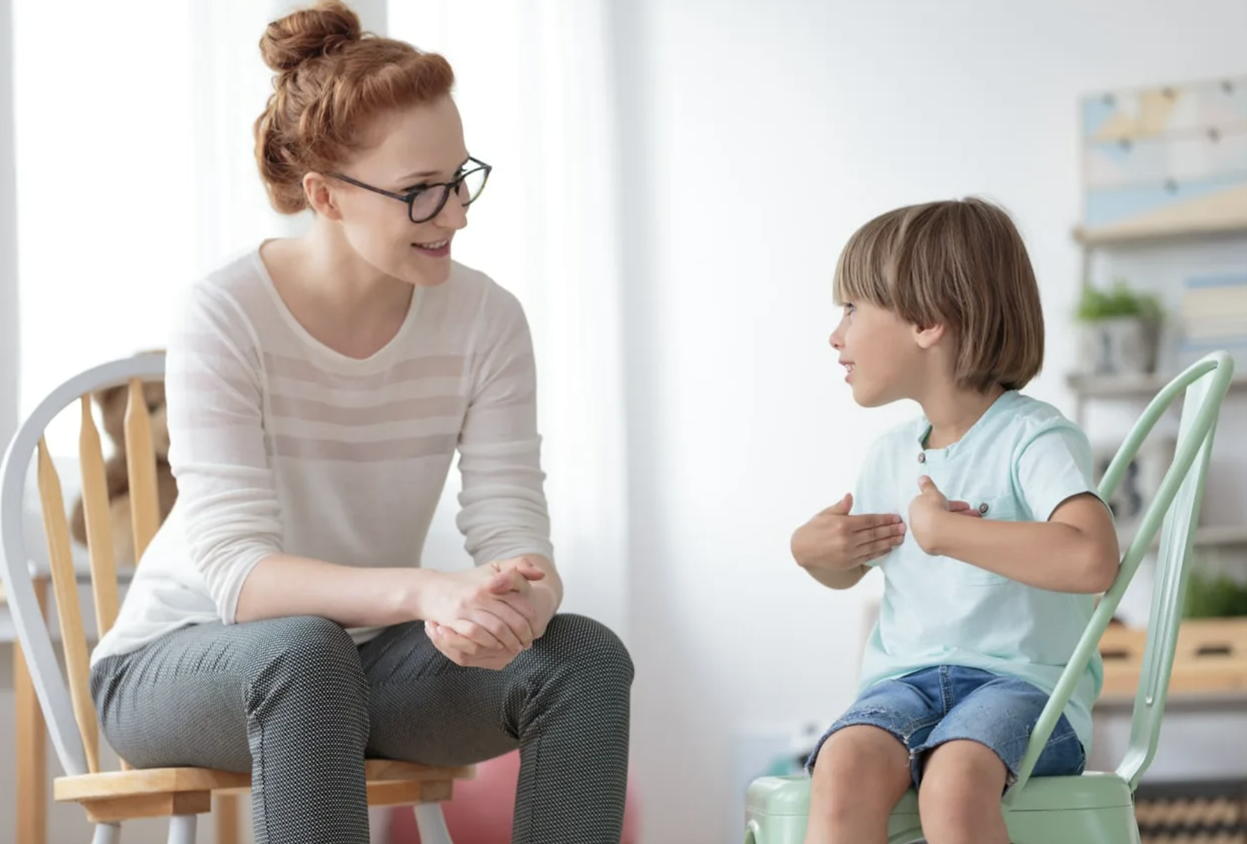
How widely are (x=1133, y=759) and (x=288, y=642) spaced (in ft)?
2.49

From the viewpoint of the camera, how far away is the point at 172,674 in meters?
1.34

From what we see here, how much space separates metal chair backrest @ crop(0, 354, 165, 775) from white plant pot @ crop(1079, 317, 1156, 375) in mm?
2149

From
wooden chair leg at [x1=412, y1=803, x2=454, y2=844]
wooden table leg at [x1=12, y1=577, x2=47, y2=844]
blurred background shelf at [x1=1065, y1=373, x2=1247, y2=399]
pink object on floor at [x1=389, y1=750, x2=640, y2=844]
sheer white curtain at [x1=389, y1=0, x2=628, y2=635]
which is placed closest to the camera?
wooden chair leg at [x1=412, y1=803, x2=454, y2=844]

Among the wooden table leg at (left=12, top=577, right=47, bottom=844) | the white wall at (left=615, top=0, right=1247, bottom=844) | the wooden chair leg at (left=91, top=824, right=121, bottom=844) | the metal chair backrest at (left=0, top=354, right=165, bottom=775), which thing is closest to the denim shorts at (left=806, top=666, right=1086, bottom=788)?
the wooden chair leg at (left=91, top=824, right=121, bottom=844)

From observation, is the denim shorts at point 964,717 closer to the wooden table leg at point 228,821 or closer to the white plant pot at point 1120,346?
the wooden table leg at point 228,821

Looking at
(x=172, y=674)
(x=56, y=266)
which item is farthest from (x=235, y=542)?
(x=56, y=266)

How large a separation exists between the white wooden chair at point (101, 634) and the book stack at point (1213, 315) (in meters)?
2.26

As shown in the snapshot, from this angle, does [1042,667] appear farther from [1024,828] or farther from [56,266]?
[56,266]

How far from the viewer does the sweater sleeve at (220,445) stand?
136 cm

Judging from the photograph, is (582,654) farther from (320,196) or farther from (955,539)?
(320,196)

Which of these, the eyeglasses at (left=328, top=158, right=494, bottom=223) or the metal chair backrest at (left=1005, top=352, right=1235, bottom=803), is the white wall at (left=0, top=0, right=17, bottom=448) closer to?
the eyeglasses at (left=328, top=158, right=494, bottom=223)

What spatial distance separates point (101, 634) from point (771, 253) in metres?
2.17

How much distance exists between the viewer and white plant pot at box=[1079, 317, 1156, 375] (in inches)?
122

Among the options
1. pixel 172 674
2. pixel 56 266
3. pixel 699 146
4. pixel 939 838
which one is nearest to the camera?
pixel 939 838
